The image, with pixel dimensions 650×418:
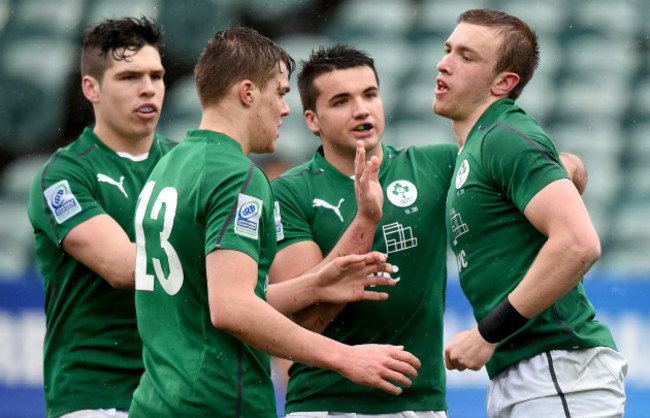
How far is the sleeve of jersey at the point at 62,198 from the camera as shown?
412 cm

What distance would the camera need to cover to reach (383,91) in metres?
9.91

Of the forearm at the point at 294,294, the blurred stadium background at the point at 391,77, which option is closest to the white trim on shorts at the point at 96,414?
the forearm at the point at 294,294

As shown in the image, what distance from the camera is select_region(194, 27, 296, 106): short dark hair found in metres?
3.28

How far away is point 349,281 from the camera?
3785mm

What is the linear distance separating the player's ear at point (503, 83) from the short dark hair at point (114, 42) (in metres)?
1.89

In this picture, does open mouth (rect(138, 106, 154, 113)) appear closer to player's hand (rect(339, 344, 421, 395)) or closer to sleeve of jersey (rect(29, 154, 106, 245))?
sleeve of jersey (rect(29, 154, 106, 245))

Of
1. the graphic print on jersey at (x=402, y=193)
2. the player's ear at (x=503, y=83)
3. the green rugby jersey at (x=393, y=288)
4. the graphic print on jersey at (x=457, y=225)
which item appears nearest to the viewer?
the graphic print on jersey at (x=457, y=225)

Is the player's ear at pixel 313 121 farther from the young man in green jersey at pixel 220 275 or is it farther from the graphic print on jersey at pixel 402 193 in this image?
the young man in green jersey at pixel 220 275

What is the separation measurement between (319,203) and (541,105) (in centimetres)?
620

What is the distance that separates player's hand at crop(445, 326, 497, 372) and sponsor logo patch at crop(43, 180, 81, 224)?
1.86 metres

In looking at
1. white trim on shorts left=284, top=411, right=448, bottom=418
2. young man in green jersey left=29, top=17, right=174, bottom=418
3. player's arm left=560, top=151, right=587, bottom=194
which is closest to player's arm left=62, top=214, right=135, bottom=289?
young man in green jersey left=29, top=17, right=174, bottom=418

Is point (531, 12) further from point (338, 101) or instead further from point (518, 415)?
point (518, 415)

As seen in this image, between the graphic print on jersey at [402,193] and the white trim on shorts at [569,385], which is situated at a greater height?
the graphic print on jersey at [402,193]

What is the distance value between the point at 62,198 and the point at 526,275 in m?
2.15
